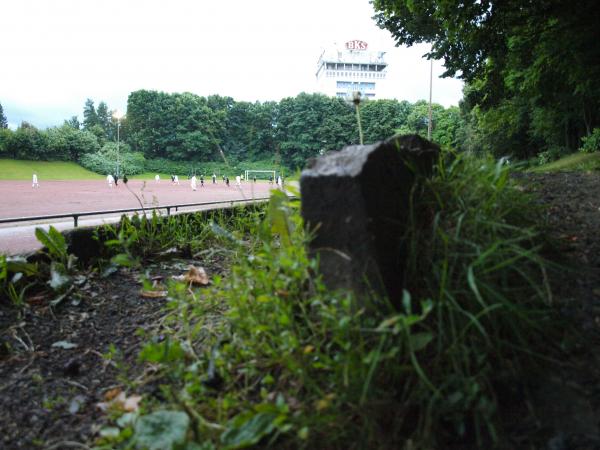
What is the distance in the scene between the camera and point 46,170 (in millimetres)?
39531

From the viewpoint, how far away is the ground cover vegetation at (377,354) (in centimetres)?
100

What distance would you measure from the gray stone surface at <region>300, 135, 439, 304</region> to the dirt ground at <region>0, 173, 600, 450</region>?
0.54 metres

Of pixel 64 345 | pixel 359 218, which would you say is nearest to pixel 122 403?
pixel 64 345

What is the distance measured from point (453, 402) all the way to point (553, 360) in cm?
36

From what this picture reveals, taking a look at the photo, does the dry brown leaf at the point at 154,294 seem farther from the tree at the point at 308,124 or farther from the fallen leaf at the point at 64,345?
the tree at the point at 308,124

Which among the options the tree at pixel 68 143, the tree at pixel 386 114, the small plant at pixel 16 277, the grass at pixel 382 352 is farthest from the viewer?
the tree at pixel 68 143

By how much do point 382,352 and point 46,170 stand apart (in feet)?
155

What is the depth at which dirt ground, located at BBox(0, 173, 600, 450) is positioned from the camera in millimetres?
1022

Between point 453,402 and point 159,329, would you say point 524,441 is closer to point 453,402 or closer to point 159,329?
point 453,402

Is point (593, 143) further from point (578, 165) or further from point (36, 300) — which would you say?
point (36, 300)

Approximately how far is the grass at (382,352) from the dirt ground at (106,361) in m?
0.10

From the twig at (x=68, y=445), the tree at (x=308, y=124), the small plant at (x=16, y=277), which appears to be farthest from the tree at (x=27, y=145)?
the twig at (x=68, y=445)

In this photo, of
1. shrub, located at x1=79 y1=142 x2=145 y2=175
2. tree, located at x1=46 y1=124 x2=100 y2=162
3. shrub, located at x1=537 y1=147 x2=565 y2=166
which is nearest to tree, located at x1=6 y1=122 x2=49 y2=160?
tree, located at x1=46 y1=124 x2=100 y2=162

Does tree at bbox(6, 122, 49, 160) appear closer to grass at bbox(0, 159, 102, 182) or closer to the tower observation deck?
grass at bbox(0, 159, 102, 182)
